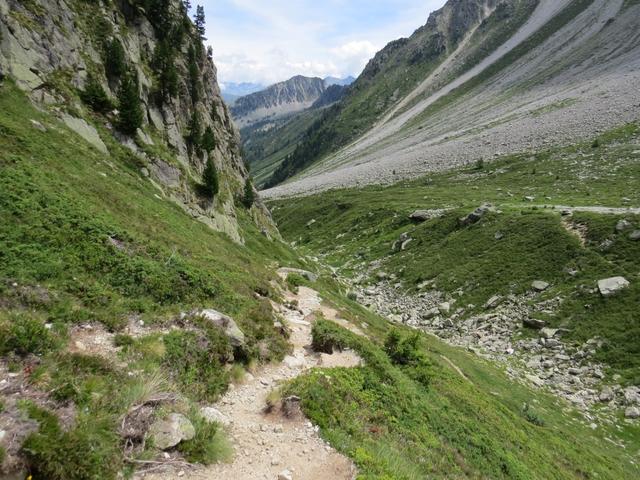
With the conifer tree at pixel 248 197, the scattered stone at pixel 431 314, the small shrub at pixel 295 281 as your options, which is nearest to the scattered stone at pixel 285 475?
the small shrub at pixel 295 281

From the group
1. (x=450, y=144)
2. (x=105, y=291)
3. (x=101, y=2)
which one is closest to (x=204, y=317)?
(x=105, y=291)

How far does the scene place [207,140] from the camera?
1805 inches

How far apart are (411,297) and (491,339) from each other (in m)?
11.2

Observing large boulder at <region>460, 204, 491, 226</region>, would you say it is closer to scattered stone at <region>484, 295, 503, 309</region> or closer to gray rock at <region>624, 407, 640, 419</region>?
scattered stone at <region>484, 295, 503, 309</region>

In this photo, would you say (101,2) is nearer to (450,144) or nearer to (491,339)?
(491,339)

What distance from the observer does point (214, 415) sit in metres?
9.20

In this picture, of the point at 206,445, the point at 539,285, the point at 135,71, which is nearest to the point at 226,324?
the point at 206,445

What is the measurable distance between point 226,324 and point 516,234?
135 ft

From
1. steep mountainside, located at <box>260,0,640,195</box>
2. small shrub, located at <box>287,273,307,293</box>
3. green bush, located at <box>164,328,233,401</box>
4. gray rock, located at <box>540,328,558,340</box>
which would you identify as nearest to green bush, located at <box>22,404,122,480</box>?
green bush, located at <box>164,328,233,401</box>

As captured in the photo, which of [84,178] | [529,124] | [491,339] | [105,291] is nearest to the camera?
[105,291]

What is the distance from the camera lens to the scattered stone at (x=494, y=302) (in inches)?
1399

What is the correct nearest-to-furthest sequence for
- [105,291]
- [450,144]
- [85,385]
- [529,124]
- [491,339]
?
[85,385], [105,291], [491,339], [529,124], [450,144]

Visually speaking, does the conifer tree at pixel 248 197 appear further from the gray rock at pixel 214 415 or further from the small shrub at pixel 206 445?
the small shrub at pixel 206 445

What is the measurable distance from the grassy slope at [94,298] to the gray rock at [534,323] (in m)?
25.3
